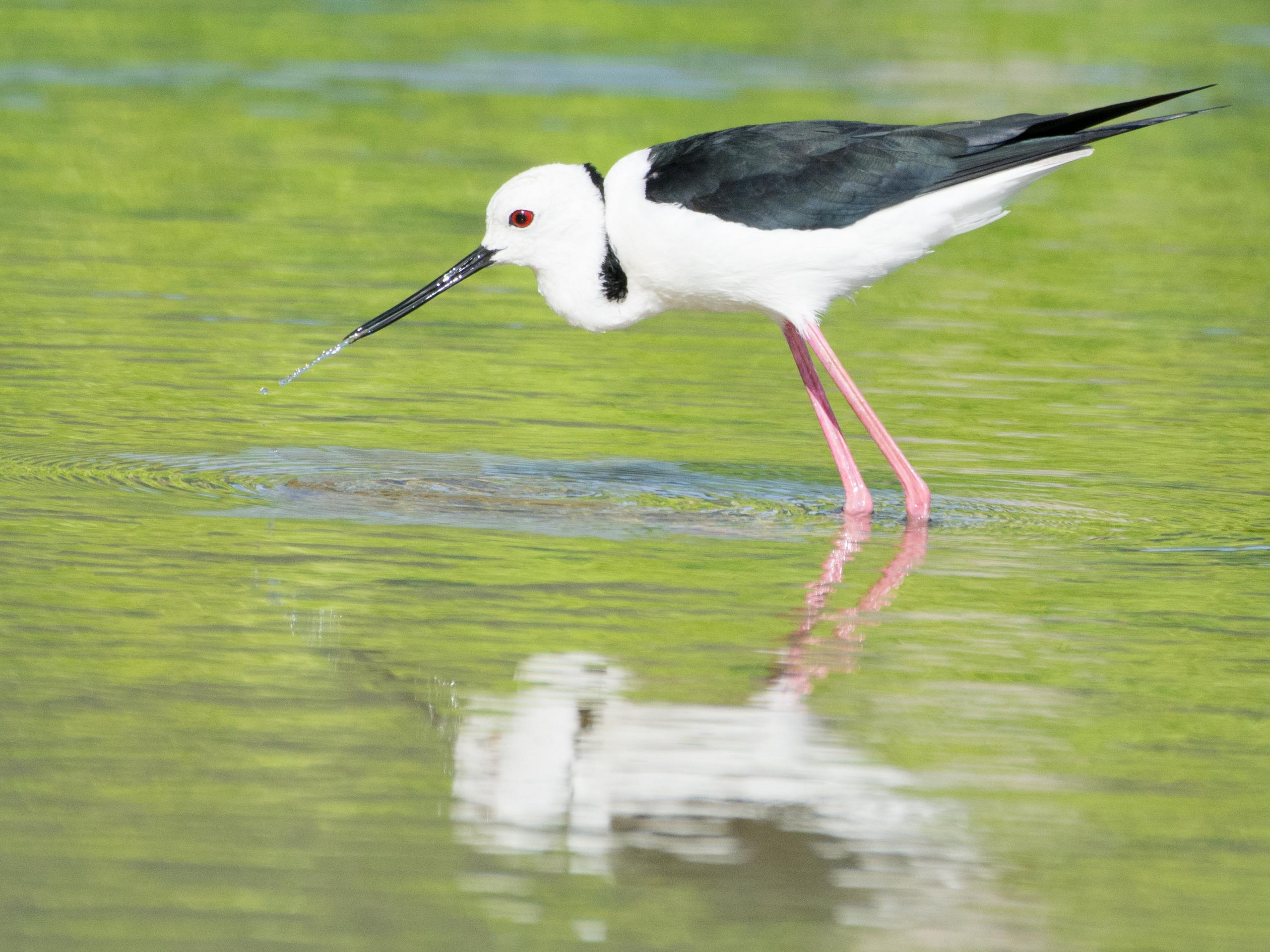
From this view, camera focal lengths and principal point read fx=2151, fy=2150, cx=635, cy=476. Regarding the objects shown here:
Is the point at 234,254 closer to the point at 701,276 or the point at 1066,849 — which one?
the point at 701,276

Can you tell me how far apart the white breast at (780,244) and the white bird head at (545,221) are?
9cm

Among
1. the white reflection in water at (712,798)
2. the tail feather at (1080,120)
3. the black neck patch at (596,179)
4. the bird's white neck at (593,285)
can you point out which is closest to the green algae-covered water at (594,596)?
the white reflection in water at (712,798)

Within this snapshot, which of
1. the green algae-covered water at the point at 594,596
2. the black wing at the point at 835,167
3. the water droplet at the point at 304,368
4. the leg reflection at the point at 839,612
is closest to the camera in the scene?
the green algae-covered water at the point at 594,596

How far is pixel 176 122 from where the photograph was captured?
17.0 metres

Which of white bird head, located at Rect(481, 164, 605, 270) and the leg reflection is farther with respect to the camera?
white bird head, located at Rect(481, 164, 605, 270)

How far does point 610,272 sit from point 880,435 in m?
1.21

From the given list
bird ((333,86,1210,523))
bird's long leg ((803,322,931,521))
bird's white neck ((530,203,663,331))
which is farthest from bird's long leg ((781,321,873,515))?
bird's white neck ((530,203,663,331))

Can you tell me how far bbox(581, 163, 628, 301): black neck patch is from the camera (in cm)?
820

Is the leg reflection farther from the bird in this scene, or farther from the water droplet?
the water droplet

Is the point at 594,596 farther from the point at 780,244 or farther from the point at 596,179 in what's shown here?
the point at 596,179

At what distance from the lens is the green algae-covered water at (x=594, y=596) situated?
4.51m

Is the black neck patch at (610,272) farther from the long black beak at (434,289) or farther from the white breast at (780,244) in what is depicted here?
the long black beak at (434,289)

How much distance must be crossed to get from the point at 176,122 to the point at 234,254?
4485mm

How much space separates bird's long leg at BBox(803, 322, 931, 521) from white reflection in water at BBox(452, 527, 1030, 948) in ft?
7.33
